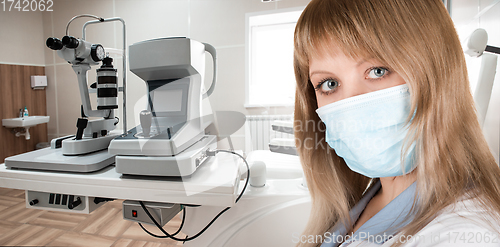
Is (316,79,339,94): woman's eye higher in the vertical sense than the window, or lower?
lower

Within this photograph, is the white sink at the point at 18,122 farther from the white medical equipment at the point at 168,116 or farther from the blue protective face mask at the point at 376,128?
the blue protective face mask at the point at 376,128

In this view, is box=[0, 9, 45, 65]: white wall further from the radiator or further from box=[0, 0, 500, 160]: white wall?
the radiator

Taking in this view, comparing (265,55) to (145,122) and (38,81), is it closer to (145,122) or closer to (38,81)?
(145,122)

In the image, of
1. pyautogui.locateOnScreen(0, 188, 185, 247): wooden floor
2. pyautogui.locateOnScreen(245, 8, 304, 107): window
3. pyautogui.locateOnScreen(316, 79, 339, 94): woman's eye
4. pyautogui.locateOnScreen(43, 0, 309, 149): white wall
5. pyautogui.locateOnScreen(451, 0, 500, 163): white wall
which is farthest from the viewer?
pyautogui.locateOnScreen(43, 0, 309, 149): white wall

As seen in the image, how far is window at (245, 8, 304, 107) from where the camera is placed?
2.17 metres

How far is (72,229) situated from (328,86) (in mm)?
2352

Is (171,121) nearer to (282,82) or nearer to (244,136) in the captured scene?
(282,82)

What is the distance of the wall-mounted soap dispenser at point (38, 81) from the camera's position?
3.04m

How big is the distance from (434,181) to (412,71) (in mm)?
172
